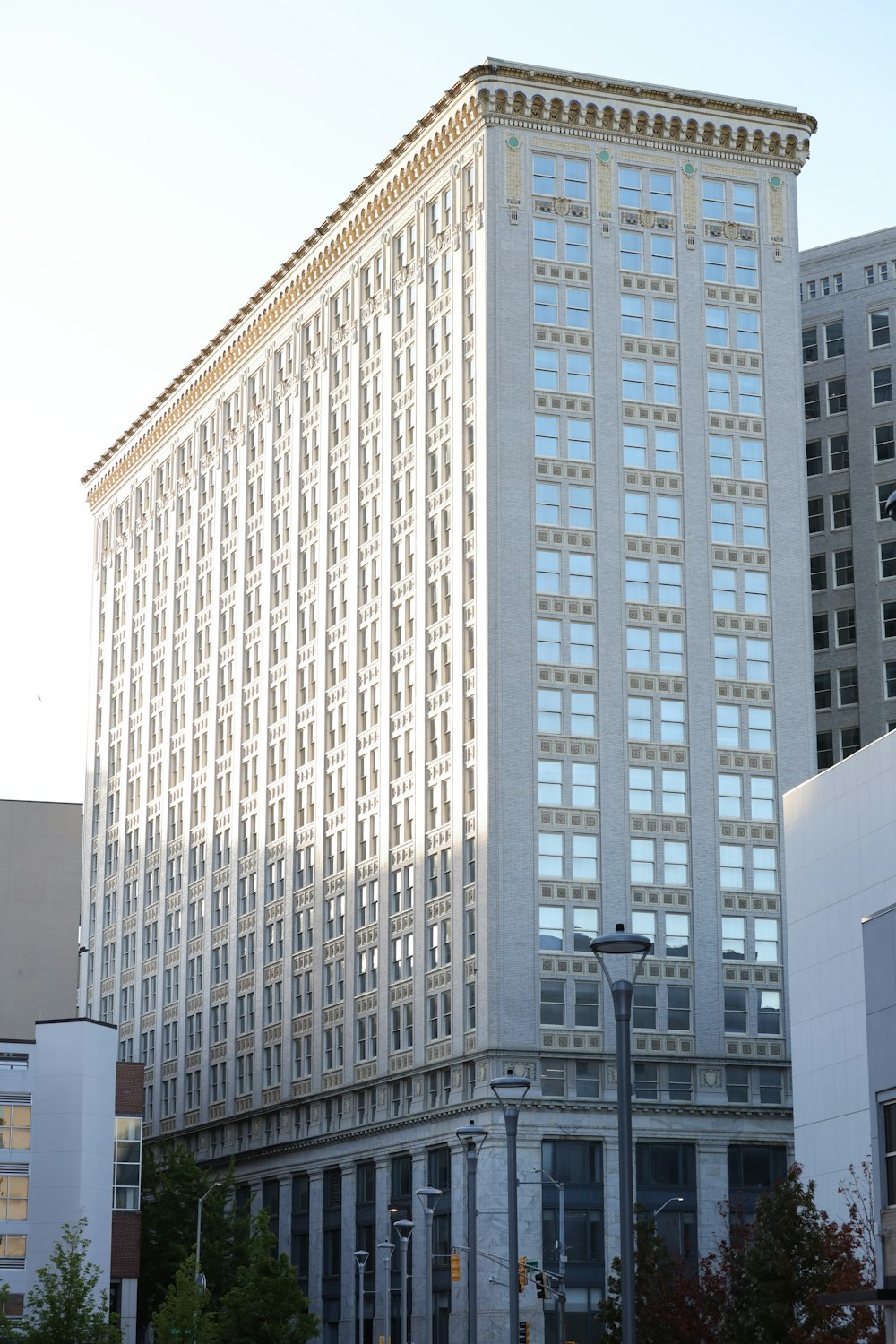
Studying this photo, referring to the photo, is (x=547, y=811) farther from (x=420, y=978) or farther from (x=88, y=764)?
(x=88, y=764)

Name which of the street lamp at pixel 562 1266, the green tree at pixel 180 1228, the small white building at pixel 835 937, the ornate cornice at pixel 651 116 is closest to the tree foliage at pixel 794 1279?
the small white building at pixel 835 937

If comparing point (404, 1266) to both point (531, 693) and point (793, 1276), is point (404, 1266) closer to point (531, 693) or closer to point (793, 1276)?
point (531, 693)

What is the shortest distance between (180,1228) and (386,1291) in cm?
1094

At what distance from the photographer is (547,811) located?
4048 inches

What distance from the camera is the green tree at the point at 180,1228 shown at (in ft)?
342

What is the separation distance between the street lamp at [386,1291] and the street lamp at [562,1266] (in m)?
9.10

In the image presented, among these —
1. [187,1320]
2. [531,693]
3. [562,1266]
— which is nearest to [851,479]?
[531,693]

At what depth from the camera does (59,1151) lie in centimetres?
8675

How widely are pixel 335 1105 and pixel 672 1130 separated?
68.6 ft

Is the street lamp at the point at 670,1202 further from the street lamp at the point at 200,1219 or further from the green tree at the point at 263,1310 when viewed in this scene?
the street lamp at the point at 200,1219

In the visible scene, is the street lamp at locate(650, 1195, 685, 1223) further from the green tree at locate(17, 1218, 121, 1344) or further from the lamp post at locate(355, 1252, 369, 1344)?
the green tree at locate(17, 1218, 121, 1344)

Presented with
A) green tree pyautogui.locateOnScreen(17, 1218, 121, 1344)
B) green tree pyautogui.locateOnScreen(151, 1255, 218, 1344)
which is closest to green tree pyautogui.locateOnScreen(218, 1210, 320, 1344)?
green tree pyautogui.locateOnScreen(151, 1255, 218, 1344)

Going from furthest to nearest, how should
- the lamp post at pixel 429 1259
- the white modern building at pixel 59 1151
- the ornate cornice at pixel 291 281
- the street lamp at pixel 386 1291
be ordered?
the ornate cornice at pixel 291 281 → the street lamp at pixel 386 1291 → the lamp post at pixel 429 1259 → the white modern building at pixel 59 1151

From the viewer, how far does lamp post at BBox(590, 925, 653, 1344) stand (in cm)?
3086
